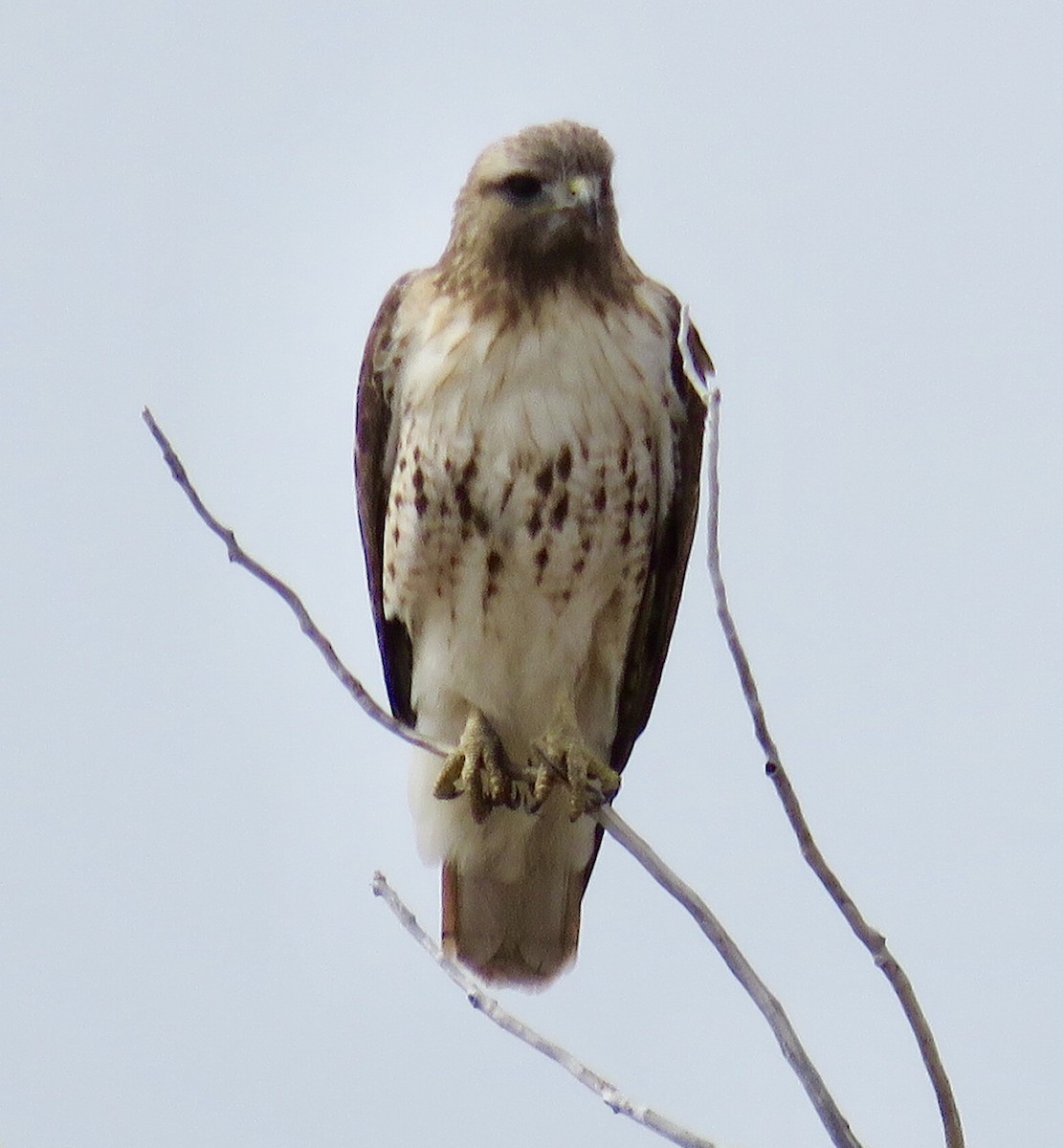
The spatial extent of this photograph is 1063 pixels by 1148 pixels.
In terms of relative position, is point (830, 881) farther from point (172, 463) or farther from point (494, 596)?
point (494, 596)

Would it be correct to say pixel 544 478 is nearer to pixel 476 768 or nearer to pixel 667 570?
pixel 667 570

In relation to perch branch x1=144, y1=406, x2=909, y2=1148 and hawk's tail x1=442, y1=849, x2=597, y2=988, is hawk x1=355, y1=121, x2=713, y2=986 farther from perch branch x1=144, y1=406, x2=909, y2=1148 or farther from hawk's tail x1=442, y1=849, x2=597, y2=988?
perch branch x1=144, y1=406, x2=909, y2=1148

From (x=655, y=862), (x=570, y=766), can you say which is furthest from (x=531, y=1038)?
(x=570, y=766)

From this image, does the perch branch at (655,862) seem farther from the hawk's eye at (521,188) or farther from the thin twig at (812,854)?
the hawk's eye at (521,188)

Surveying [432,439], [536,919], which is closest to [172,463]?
[432,439]

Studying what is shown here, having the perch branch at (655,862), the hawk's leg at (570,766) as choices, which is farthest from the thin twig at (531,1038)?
the hawk's leg at (570,766)

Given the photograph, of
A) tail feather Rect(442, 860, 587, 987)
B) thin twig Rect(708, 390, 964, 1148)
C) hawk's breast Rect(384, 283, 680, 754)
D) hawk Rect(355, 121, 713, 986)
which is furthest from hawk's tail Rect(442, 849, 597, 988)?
thin twig Rect(708, 390, 964, 1148)
